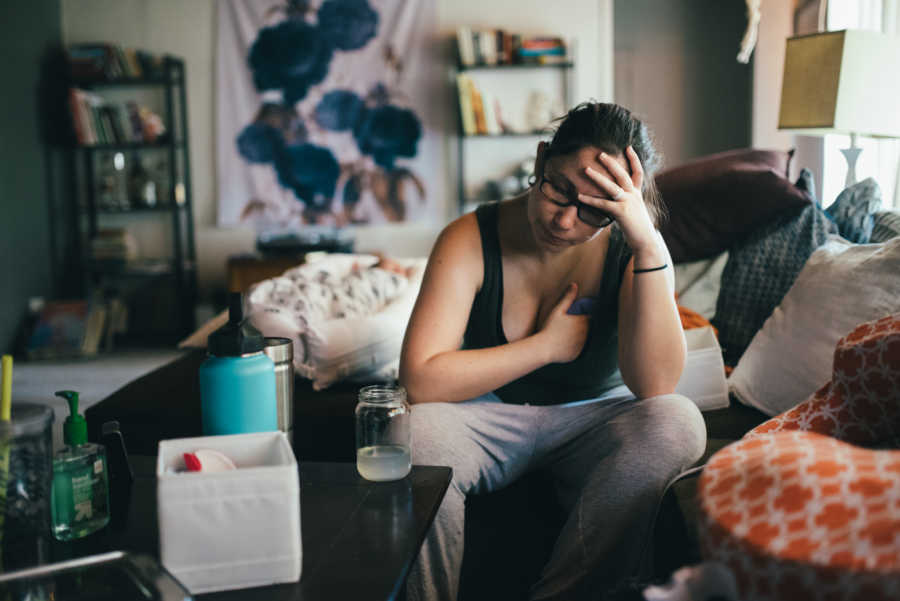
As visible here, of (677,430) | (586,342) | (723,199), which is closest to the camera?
(677,430)

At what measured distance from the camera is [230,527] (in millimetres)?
751

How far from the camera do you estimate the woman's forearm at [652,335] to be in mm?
1319

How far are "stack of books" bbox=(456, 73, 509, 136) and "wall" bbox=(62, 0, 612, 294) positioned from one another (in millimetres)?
306

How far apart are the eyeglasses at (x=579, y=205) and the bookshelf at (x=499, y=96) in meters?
3.00

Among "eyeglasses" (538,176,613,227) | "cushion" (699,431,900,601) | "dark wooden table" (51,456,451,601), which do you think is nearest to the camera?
"cushion" (699,431,900,601)

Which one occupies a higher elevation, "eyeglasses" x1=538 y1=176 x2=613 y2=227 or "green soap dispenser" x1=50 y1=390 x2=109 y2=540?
"eyeglasses" x1=538 y1=176 x2=613 y2=227

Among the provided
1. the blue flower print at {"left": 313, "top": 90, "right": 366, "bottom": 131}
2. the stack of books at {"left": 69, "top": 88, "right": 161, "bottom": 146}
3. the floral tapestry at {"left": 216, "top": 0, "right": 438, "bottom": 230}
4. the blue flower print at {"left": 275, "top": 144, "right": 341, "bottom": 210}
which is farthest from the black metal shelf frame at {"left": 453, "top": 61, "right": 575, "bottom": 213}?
the stack of books at {"left": 69, "top": 88, "right": 161, "bottom": 146}

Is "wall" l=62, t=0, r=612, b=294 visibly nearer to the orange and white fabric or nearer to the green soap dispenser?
the green soap dispenser

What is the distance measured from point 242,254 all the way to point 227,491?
4.05m

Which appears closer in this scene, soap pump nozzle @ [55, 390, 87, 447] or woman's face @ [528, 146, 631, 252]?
soap pump nozzle @ [55, 390, 87, 447]

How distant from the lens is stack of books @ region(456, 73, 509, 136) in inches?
167

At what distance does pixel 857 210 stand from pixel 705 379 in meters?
0.66

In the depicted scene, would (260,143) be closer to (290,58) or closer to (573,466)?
(290,58)

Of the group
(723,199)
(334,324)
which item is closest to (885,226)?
(723,199)
